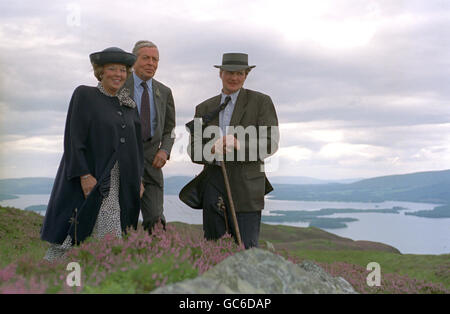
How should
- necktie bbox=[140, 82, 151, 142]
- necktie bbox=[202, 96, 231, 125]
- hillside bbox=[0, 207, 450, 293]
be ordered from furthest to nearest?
necktie bbox=[140, 82, 151, 142]
necktie bbox=[202, 96, 231, 125]
hillside bbox=[0, 207, 450, 293]

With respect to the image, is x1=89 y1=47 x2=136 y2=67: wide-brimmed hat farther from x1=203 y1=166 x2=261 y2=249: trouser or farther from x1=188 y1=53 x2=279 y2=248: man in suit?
x1=203 y1=166 x2=261 y2=249: trouser

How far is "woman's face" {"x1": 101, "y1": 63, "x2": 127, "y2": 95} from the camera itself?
6.03 meters

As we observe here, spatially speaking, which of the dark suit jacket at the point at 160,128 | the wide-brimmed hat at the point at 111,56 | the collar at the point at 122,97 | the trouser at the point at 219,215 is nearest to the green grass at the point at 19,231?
the dark suit jacket at the point at 160,128

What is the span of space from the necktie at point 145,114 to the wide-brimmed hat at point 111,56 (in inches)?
51.5

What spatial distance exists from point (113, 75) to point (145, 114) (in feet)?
4.36

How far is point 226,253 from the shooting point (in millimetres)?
6012

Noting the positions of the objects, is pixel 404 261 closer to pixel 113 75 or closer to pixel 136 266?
pixel 113 75

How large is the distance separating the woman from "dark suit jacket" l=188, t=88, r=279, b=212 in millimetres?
1224

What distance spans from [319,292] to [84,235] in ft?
9.80

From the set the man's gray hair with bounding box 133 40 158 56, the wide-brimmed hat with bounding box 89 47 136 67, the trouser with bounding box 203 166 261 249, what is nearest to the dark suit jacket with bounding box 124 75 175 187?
the man's gray hair with bounding box 133 40 158 56

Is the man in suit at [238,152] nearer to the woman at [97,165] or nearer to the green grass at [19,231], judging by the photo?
the woman at [97,165]

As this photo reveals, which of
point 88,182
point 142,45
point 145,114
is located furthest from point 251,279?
point 142,45

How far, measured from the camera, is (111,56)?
19.7 ft
